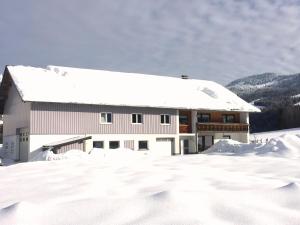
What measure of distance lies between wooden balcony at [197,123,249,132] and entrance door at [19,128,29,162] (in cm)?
1578

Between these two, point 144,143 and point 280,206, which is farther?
point 144,143

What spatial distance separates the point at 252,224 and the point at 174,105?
31894 millimetres

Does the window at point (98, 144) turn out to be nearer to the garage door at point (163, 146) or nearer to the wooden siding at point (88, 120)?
the wooden siding at point (88, 120)

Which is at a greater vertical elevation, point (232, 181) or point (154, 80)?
point (154, 80)

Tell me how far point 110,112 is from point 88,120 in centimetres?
210

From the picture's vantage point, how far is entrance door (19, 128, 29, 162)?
3064 centimetres

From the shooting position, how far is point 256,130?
2857 inches

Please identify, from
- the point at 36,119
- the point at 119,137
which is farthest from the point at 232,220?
the point at 119,137

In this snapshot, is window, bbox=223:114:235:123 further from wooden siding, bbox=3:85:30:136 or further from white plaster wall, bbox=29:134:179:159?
wooden siding, bbox=3:85:30:136

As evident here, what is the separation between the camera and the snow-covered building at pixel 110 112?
99.1 ft

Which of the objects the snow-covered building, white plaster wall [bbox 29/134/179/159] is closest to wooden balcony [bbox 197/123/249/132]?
the snow-covered building

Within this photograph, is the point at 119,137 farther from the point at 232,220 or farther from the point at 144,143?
the point at 232,220

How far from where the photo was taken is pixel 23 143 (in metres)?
31.7

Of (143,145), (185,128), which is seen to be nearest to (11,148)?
(143,145)
